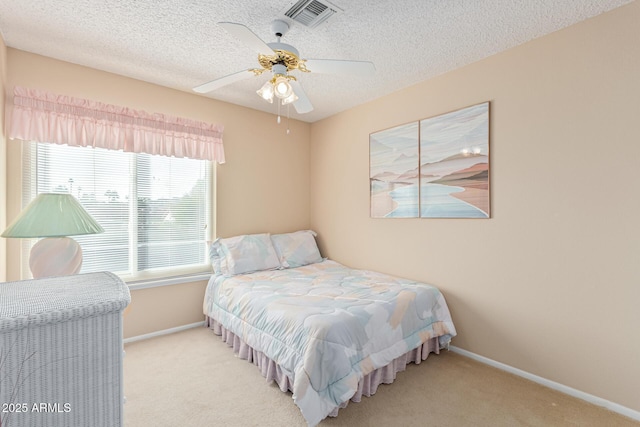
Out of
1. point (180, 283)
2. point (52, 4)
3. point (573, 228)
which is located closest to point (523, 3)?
point (573, 228)

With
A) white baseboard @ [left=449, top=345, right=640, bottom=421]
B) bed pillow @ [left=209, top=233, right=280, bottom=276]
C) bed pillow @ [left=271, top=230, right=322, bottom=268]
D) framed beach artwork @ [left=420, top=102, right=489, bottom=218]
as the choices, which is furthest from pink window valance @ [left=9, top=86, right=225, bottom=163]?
white baseboard @ [left=449, top=345, right=640, bottom=421]

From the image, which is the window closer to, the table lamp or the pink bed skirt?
the table lamp

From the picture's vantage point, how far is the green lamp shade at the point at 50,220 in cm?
172

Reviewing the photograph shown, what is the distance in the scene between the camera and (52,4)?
1.89m

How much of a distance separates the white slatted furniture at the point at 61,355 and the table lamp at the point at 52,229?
0.89 meters

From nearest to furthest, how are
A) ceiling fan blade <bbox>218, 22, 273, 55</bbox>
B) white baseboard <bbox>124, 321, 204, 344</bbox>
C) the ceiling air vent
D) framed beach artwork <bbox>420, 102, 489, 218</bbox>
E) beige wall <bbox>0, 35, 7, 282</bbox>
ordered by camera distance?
1. ceiling fan blade <bbox>218, 22, 273, 55</bbox>
2. the ceiling air vent
3. beige wall <bbox>0, 35, 7, 282</bbox>
4. framed beach artwork <bbox>420, 102, 489, 218</bbox>
5. white baseboard <bbox>124, 321, 204, 344</bbox>

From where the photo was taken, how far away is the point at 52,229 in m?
1.76

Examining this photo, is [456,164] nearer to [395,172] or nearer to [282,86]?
[395,172]

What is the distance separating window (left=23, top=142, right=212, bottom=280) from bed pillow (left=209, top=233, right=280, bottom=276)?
0.21 m

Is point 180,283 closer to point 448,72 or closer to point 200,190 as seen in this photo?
point 200,190

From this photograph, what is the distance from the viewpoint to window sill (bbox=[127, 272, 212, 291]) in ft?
9.51

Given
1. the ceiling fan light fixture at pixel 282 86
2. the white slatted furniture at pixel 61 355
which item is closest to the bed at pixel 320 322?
the white slatted furniture at pixel 61 355

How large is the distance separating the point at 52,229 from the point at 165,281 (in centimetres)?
144

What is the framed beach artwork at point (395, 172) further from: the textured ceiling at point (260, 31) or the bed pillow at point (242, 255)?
the bed pillow at point (242, 255)
